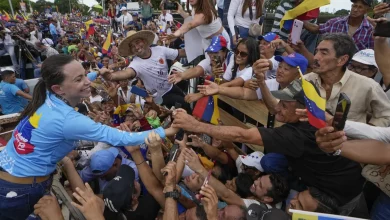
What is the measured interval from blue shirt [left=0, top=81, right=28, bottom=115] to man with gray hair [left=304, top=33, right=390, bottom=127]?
572cm

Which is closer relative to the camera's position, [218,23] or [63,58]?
[63,58]

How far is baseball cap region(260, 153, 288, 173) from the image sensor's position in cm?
245

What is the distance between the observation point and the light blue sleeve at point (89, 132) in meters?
1.96

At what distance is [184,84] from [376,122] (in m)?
3.66

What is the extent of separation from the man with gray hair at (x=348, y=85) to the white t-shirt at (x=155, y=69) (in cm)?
248

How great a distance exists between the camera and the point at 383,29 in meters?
2.09

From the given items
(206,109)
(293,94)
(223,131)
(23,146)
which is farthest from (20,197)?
(293,94)

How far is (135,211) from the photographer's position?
228cm

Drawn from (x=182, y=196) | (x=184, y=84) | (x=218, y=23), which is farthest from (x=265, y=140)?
(x=184, y=84)

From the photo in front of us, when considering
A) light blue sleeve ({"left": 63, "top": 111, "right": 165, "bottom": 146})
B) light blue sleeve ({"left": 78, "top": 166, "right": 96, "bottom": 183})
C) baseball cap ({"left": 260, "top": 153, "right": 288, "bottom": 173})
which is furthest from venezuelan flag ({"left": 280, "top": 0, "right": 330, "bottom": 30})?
light blue sleeve ({"left": 78, "top": 166, "right": 96, "bottom": 183})

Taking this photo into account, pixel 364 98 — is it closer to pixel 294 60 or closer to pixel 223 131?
pixel 294 60

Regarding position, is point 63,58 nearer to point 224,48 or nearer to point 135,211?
point 135,211

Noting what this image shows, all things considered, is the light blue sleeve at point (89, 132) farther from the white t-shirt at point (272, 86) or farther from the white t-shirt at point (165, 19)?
the white t-shirt at point (165, 19)

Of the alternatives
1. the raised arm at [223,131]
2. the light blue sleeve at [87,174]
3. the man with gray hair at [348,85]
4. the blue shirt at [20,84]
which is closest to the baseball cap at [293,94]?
the raised arm at [223,131]
